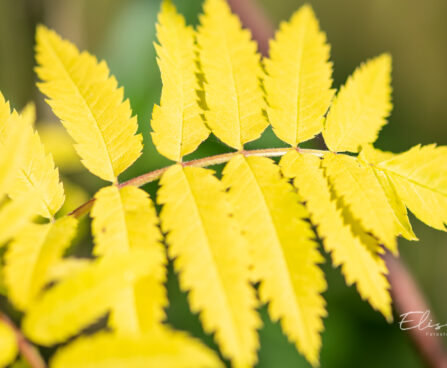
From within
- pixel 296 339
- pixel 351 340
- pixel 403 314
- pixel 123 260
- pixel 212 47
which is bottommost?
pixel 351 340

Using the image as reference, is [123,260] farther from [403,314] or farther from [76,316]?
[403,314]

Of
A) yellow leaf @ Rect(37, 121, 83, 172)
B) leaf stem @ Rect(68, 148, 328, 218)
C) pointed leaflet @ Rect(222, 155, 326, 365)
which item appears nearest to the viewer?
pointed leaflet @ Rect(222, 155, 326, 365)

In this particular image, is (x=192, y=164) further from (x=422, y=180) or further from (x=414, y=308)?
(x=414, y=308)

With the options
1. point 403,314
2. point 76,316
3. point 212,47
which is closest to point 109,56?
point 212,47

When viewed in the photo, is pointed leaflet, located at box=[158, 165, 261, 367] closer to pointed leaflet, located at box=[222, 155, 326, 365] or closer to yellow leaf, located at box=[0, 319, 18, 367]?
pointed leaflet, located at box=[222, 155, 326, 365]

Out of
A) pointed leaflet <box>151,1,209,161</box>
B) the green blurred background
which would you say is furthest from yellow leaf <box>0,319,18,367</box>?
the green blurred background

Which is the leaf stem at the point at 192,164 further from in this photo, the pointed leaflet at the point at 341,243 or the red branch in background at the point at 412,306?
the red branch in background at the point at 412,306
